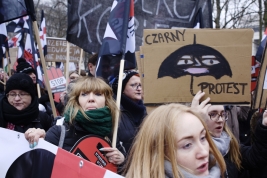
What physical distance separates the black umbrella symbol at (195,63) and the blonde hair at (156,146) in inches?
31.3

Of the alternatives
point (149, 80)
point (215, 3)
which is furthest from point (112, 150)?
point (215, 3)

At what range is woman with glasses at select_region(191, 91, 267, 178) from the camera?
2523mm

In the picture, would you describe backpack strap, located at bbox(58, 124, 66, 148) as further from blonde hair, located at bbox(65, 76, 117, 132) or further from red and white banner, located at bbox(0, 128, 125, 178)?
red and white banner, located at bbox(0, 128, 125, 178)

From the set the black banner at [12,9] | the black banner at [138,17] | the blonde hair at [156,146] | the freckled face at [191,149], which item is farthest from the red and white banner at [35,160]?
the black banner at [12,9]

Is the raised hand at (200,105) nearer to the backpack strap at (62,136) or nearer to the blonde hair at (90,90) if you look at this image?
the blonde hair at (90,90)

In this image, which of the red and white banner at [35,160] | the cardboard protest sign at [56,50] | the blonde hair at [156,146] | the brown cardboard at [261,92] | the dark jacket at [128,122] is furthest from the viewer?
the cardboard protest sign at [56,50]

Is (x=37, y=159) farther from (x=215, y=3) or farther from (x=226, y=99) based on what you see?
(x=215, y=3)

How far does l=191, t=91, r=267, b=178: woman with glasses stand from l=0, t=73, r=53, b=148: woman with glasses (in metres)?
1.40

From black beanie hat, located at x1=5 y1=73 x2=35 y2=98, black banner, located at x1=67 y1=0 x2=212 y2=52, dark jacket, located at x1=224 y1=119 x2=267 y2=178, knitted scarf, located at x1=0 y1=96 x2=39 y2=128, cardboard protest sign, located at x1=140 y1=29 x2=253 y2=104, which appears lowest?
dark jacket, located at x1=224 y1=119 x2=267 y2=178

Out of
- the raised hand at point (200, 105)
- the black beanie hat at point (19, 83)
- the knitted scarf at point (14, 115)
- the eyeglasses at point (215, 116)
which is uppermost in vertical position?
the black beanie hat at point (19, 83)

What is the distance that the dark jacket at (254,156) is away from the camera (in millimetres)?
2531

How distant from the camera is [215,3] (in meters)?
16.1

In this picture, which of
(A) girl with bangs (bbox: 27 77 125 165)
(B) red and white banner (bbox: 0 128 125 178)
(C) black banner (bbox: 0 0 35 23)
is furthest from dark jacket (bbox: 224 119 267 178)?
(C) black banner (bbox: 0 0 35 23)

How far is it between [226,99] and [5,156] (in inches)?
55.6
